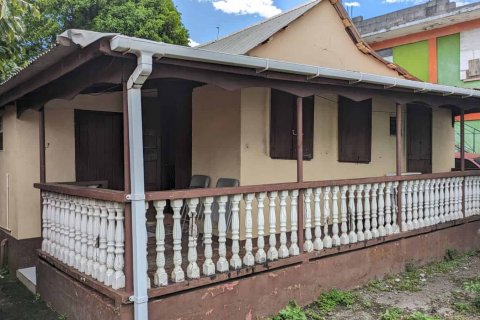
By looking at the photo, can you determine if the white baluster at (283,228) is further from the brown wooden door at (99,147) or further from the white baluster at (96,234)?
the brown wooden door at (99,147)

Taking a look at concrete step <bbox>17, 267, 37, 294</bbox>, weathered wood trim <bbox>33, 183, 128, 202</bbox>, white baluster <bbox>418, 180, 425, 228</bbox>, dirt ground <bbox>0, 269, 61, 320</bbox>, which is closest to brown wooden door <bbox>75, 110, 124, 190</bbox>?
concrete step <bbox>17, 267, 37, 294</bbox>

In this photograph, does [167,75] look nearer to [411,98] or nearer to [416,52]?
[411,98]

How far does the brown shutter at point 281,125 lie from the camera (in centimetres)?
583

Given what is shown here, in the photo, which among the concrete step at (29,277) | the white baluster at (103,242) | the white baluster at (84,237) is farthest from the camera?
the concrete step at (29,277)

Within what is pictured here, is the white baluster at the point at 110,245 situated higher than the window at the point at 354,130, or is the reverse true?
the window at the point at 354,130

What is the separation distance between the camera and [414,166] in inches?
314

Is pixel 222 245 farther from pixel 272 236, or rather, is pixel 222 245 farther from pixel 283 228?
pixel 283 228

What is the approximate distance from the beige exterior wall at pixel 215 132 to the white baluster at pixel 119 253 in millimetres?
2241

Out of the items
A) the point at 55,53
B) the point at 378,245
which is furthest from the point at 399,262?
the point at 55,53

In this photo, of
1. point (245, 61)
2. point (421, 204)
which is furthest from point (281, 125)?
point (421, 204)

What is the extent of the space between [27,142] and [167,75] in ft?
11.0

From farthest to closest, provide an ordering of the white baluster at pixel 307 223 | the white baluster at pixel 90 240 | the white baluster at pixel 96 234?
the white baluster at pixel 307 223 < the white baluster at pixel 90 240 < the white baluster at pixel 96 234

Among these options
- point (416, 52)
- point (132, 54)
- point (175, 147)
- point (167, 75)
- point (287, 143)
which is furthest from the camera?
point (416, 52)

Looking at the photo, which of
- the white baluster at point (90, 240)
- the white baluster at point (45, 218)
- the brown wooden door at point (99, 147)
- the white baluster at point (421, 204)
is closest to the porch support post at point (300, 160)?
the white baluster at point (90, 240)
